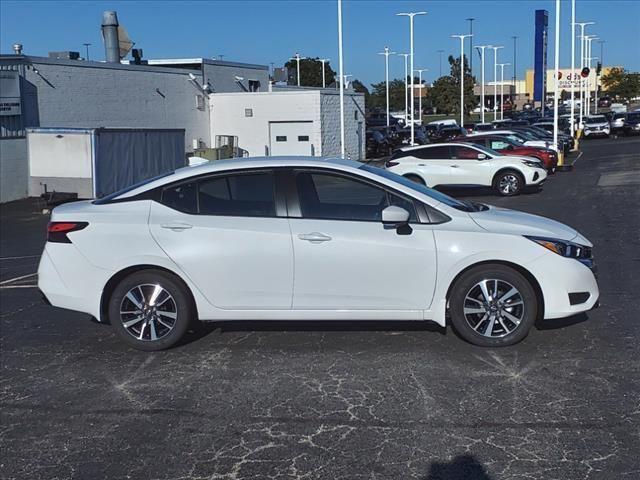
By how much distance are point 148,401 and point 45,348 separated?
6.48 ft

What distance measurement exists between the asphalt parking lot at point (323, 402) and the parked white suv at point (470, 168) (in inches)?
518

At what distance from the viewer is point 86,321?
8.16 m

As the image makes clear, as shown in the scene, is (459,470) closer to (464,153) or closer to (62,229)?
(62,229)

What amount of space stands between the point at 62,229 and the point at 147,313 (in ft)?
3.42

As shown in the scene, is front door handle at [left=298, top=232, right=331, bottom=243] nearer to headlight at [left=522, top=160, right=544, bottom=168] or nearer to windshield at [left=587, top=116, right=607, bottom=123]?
headlight at [left=522, top=160, right=544, bottom=168]

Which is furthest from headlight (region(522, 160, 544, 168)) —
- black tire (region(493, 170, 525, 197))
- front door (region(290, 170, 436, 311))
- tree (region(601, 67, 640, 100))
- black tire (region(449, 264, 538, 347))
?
tree (region(601, 67, 640, 100))

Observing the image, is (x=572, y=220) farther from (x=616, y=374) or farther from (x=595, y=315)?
(x=616, y=374)

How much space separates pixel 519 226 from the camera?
6664mm

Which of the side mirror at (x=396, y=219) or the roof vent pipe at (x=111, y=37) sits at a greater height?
the roof vent pipe at (x=111, y=37)

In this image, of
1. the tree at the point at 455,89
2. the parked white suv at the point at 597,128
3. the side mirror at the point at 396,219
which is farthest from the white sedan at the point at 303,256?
the tree at the point at 455,89

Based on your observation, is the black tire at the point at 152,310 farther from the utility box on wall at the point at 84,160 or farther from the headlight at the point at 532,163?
the headlight at the point at 532,163

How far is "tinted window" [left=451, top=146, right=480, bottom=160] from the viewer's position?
2161 cm

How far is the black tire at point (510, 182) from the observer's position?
69.7 feet

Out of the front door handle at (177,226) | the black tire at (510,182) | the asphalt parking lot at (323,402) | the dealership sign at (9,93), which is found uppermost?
the dealership sign at (9,93)
